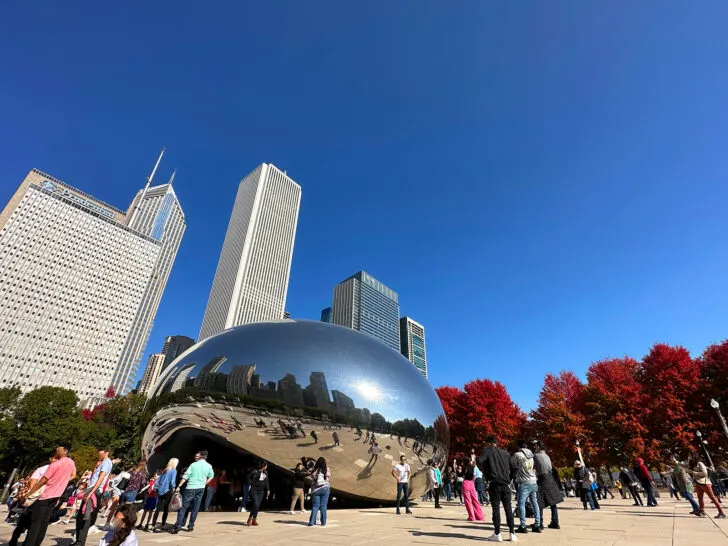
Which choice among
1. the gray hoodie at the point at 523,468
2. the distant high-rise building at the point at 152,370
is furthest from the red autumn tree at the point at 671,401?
the distant high-rise building at the point at 152,370

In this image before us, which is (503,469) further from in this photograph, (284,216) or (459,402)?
(284,216)

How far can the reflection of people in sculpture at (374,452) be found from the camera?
33.0 ft

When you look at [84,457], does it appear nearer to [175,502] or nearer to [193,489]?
[175,502]

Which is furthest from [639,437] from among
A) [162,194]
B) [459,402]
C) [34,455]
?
[162,194]

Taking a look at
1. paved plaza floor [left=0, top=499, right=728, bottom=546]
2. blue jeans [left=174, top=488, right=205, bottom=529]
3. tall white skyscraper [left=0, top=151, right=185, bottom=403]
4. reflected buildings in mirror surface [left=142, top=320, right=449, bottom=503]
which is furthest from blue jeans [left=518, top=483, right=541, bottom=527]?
tall white skyscraper [left=0, top=151, right=185, bottom=403]

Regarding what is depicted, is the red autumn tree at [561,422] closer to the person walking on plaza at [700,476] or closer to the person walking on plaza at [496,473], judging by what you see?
the person walking on plaza at [700,476]

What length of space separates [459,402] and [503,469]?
3405 cm

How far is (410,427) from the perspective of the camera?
10.8m

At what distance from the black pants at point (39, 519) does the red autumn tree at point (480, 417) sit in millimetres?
33980

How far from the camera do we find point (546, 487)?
7.31 metres

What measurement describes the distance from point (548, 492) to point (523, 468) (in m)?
0.94

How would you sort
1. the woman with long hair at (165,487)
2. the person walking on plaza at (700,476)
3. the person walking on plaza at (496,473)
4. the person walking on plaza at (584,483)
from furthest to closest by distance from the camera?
1. the person walking on plaza at (584,483)
2. the person walking on plaza at (700,476)
3. the woman with long hair at (165,487)
4. the person walking on plaza at (496,473)

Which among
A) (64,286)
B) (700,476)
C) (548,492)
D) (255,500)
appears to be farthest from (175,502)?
(64,286)

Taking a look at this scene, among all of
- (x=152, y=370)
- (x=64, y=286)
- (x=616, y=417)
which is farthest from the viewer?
(x=152, y=370)
